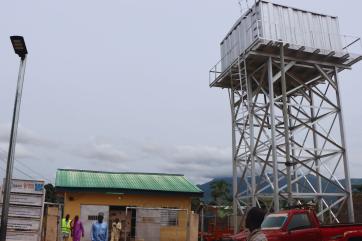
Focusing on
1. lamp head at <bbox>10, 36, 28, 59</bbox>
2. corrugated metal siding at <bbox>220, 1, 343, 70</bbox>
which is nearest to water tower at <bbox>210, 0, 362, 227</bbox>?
corrugated metal siding at <bbox>220, 1, 343, 70</bbox>

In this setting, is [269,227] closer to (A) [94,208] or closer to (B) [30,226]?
(B) [30,226]

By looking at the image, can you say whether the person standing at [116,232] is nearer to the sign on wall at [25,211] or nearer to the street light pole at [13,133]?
the sign on wall at [25,211]

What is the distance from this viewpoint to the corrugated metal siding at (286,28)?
19250 millimetres

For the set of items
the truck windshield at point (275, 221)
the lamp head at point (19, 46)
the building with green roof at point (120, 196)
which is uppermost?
the lamp head at point (19, 46)

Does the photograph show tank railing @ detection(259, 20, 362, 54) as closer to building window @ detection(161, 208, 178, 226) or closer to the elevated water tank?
the elevated water tank

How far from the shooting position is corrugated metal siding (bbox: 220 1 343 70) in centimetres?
1925

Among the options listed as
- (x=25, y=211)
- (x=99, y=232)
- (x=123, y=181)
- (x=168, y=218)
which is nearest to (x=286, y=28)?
(x=168, y=218)

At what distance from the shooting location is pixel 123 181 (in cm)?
3014

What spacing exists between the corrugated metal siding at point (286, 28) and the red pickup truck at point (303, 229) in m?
8.84

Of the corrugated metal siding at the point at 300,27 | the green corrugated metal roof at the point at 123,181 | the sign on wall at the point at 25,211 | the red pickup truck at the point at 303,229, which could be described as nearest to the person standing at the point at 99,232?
the sign on wall at the point at 25,211

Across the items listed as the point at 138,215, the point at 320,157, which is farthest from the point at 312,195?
the point at 138,215

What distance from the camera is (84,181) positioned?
95.0 feet

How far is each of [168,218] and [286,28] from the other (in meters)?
11.7

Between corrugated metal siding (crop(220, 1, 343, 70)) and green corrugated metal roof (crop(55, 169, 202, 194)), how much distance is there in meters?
11.4
